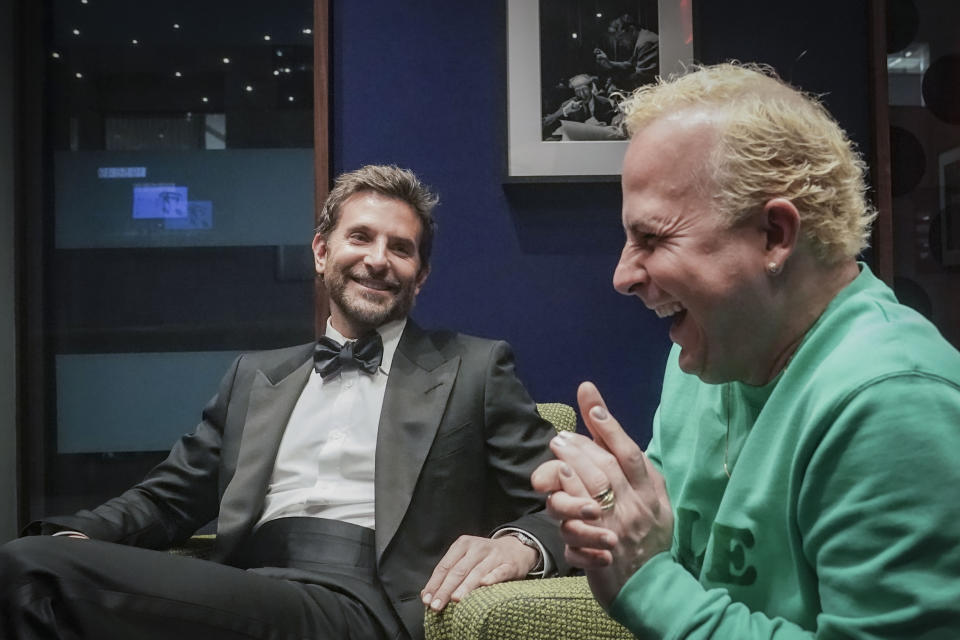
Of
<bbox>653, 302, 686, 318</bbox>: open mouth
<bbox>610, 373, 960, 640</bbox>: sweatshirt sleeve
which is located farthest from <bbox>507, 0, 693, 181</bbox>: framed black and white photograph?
<bbox>610, 373, 960, 640</bbox>: sweatshirt sleeve

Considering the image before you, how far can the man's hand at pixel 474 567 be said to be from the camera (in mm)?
1841

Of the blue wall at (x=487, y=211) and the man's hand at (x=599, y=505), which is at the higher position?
the blue wall at (x=487, y=211)

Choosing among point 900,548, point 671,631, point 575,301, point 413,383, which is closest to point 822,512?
point 900,548

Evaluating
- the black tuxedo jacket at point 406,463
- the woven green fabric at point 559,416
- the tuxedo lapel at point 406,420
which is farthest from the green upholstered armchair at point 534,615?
the woven green fabric at point 559,416

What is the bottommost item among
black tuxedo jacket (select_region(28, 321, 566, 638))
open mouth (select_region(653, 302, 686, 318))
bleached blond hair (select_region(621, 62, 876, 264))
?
black tuxedo jacket (select_region(28, 321, 566, 638))

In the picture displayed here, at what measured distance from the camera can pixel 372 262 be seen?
250 centimetres

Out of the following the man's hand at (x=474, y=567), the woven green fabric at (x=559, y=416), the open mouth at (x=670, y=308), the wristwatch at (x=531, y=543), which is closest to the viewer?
the open mouth at (x=670, y=308)

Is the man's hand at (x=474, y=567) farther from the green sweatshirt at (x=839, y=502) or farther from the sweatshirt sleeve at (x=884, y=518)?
the sweatshirt sleeve at (x=884, y=518)

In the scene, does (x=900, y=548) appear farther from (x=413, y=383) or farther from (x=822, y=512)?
(x=413, y=383)

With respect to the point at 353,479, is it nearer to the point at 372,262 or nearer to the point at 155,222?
the point at 372,262

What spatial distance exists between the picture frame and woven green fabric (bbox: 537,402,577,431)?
151 centimetres

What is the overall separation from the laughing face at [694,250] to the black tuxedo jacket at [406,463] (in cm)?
103

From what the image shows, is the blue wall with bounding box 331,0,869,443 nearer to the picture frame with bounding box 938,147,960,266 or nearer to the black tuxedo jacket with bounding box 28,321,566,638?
the black tuxedo jacket with bounding box 28,321,566,638

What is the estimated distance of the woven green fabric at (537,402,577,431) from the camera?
265 centimetres
